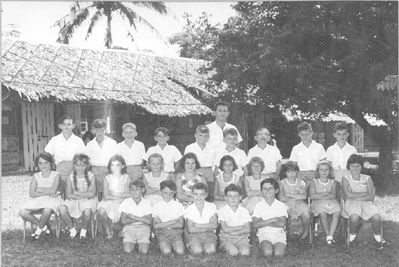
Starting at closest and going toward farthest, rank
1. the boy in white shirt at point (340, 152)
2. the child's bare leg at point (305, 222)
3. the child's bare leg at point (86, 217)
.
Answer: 1. the child's bare leg at point (305, 222)
2. the child's bare leg at point (86, 217)
3. the boy in white shirt at point (340, 152)

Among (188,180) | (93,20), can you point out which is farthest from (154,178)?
(93,20)

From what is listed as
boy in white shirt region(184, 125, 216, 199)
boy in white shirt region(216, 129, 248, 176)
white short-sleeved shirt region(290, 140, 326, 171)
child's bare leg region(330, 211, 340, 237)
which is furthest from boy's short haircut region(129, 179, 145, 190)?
child's bare leg region(330, 211, 340, 237)

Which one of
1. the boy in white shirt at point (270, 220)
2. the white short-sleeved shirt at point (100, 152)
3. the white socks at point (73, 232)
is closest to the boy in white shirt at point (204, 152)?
the boy in white shirt at point (270, 220)

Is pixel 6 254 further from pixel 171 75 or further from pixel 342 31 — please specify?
pixel 171 75

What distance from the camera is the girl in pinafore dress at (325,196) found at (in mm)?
5299

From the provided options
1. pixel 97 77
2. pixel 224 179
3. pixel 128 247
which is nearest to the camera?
pixel 128 247

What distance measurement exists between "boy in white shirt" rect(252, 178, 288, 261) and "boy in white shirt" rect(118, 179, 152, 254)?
1.21 m

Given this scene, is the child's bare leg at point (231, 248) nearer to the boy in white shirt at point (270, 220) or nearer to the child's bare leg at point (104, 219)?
the boy in white shirt at point (270, 220)

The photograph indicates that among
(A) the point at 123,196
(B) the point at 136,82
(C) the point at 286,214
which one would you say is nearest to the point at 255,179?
(C) the point at 286,214

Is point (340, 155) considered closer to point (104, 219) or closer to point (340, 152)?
point (340, 152)

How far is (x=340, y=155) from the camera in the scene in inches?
231

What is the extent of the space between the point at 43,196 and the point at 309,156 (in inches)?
133

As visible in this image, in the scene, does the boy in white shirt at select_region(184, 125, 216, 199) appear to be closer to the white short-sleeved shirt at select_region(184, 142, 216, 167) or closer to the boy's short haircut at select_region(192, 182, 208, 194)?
the white short-sleeved shirt at select_region(184, 142, 216, 167)

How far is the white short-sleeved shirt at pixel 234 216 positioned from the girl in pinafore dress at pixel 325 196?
0.96 metres
